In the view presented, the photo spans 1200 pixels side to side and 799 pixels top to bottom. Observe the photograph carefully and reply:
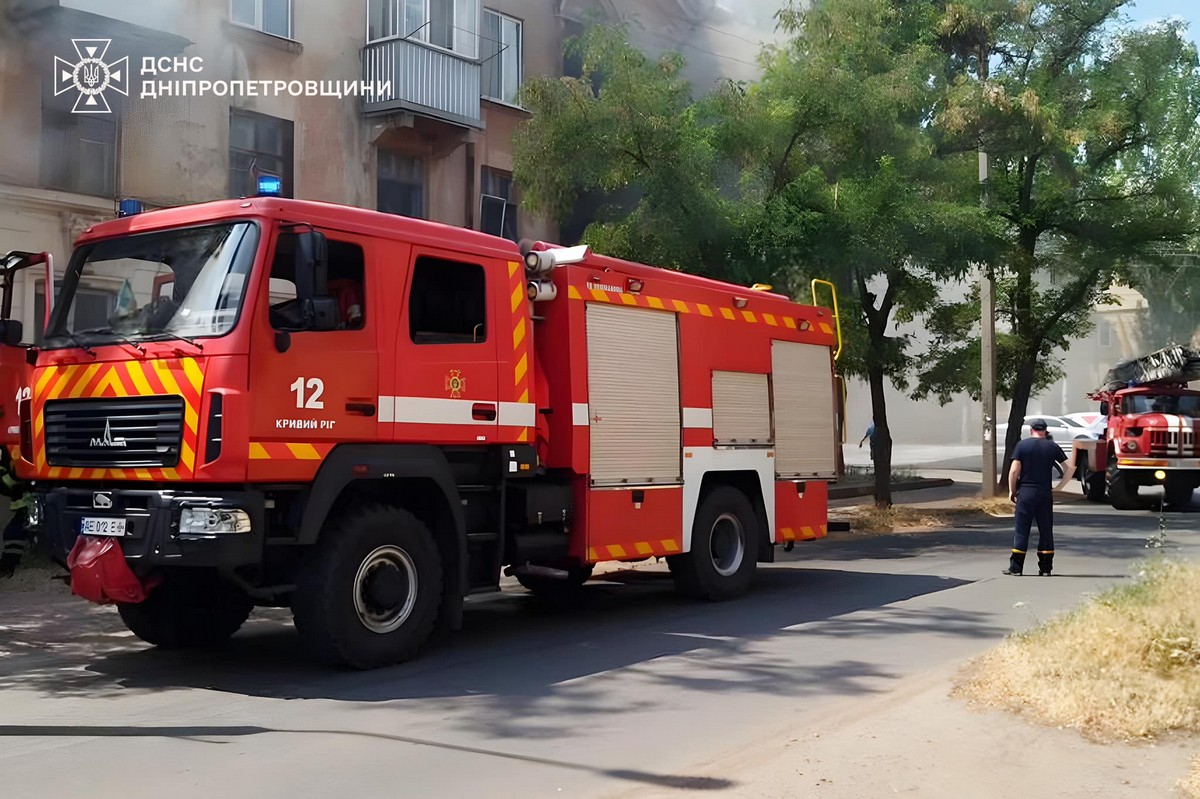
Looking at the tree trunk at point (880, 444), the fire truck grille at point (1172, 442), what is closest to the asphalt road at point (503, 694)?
the tree trunk at point (880, 444)

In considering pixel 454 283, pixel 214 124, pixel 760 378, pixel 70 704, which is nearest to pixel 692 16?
pixel 214 124

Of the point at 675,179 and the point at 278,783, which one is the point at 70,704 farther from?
the point at 675,179

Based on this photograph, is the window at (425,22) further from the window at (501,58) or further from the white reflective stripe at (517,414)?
the white reflective stripe at (517,414)

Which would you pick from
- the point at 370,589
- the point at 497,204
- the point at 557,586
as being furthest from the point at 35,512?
the point at 497,204

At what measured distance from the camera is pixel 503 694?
698cm

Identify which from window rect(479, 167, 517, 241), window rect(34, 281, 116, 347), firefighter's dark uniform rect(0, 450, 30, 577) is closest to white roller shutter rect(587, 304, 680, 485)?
window rect(34, 281, 116, 347)

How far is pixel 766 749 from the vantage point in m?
5.68

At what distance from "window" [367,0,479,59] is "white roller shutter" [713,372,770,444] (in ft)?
30.0

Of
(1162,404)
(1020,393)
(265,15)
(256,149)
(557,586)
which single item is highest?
(265,15)

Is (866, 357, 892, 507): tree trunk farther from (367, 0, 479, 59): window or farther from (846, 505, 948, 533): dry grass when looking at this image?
(367, 0, 479, 59): window

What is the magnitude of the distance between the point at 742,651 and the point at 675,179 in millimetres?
7440

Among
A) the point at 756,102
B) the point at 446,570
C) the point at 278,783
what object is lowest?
the point at 278,783

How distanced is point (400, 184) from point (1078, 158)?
11.7m

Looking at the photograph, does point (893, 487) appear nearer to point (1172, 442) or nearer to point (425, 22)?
point (1172, 442)
